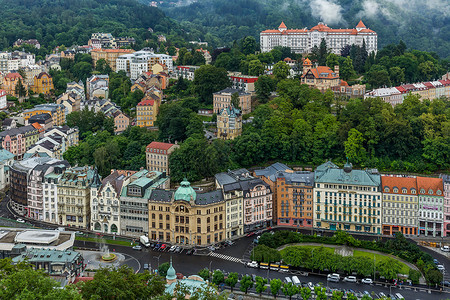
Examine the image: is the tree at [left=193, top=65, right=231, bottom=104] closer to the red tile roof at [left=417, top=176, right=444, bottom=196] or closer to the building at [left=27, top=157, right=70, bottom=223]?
the building at [left=27, top=157, right=70, bottom=223]

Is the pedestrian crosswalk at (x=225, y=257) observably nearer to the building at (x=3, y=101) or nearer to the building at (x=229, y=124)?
the building at (x=229, y=124)

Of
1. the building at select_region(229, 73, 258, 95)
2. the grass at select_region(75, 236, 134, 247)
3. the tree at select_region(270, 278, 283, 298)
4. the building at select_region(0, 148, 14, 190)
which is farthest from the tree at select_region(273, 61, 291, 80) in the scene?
the tree at select_region(270, 278, 283, 298)

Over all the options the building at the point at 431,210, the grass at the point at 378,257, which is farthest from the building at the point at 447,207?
the grass at the point at 378,257

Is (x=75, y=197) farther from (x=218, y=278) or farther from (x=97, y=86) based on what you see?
(x=97, y=86)

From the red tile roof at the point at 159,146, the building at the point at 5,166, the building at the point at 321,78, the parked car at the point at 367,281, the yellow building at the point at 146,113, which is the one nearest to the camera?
the parked car at the point at 367,281

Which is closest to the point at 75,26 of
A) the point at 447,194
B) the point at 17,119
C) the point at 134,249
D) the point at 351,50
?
the point at 17,119

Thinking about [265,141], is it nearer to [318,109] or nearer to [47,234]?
[318,109]
